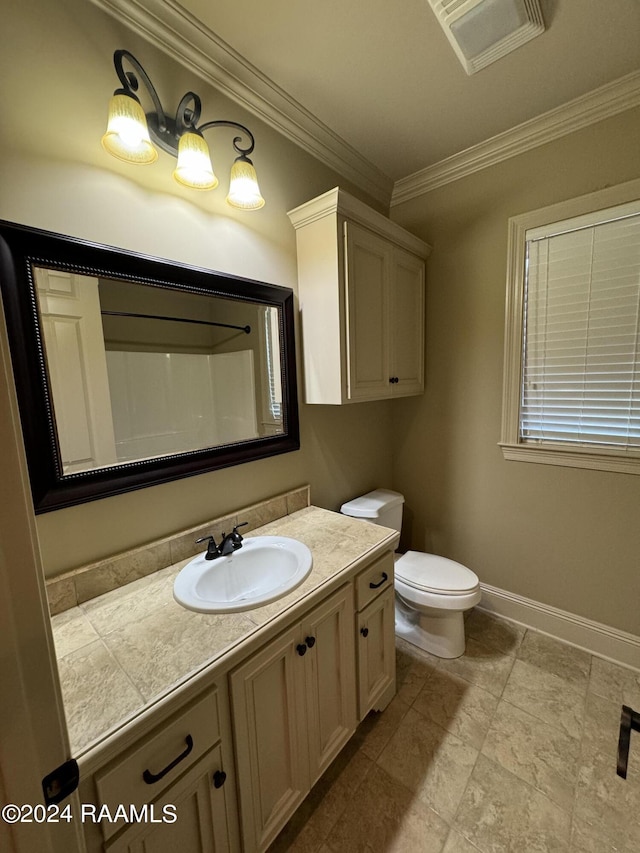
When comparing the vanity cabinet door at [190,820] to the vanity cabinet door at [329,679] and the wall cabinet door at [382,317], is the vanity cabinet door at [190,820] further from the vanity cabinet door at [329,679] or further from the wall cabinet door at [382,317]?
the wall cabinet door at [382,317]

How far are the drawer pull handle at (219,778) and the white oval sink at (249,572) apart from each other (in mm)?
388

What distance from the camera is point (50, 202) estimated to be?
0.98 metres

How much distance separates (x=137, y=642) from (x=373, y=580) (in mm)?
820

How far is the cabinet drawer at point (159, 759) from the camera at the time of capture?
0.69 metres

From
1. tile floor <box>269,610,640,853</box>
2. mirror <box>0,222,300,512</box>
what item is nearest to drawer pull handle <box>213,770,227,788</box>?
tile floor <box>269,610,640,853</box>

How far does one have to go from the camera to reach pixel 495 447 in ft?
6.64

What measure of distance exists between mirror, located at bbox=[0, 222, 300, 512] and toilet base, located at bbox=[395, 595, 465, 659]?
3.97 feet

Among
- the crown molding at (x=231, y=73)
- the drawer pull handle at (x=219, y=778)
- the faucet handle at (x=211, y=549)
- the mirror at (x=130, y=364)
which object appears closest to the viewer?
the drawer pull handle at (x=219, y=778)

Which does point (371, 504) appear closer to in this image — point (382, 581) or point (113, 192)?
point (382, 581)

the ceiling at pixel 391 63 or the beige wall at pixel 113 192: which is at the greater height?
the ceiling at pixel 391 63

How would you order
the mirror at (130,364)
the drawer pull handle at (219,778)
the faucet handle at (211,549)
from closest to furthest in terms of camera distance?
the drawer pull handle at (219,778)
the mirror at (130,364)
the faucet handle at (211,549)

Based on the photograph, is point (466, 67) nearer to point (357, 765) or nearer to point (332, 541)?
point (332, 541)

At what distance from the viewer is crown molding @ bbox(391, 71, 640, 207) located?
1492 mm

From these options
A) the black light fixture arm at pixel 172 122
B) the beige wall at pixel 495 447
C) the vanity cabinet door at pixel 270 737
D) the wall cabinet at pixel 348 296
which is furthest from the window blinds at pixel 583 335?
the vanity cabinet door at pixel 270 737
